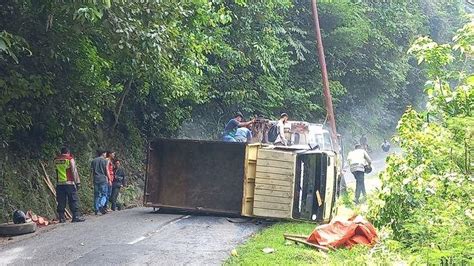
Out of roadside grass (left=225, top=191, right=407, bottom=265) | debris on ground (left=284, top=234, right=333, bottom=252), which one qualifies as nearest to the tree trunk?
roadside grass (left=225, top=191, right=407, bottom=265)

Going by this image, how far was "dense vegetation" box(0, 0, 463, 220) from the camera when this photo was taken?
12.4 meters

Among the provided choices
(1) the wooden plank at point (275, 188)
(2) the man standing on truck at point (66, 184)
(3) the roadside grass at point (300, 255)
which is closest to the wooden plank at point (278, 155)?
(1) the wooden plank at point (275, 188)

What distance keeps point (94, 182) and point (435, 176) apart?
938 centimetres

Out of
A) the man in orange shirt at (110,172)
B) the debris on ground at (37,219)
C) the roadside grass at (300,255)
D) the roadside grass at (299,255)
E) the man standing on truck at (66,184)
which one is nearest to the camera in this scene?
the roadside grass at (300,255)

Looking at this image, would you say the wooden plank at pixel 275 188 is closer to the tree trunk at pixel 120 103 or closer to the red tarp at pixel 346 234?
the red tarp at pixel 346 234

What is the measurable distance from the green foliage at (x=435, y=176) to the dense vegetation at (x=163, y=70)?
4839mm

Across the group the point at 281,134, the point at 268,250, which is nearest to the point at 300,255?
the point at 268,250

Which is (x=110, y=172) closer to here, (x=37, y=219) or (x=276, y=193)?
(x=37, y=219)

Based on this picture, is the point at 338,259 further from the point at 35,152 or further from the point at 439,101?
the point at 35,152

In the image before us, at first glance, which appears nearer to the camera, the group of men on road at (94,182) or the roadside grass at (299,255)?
the roadside grass at (299,255)

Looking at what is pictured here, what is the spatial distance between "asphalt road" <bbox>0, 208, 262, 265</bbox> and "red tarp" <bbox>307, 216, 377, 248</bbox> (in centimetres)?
145

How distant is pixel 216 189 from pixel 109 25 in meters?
4.61

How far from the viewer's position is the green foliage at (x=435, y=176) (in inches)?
303

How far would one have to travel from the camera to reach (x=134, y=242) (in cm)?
1095
